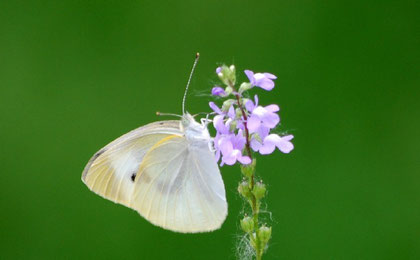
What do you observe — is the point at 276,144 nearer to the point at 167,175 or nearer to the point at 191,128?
the point at 191,128

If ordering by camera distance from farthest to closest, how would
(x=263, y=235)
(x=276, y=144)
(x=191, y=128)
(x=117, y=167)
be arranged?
(x=117, y=167) → (x=191, y=128) → (x=276, y=144) → (x=263, y=235)

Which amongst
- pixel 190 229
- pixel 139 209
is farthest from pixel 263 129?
pixel 139 209

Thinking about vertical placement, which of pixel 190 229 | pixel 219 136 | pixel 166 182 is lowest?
pixel 190 229

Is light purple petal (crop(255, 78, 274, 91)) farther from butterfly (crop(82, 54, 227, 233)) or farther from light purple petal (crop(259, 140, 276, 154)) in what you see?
butterfly (crop(82, 54, 227, 233))

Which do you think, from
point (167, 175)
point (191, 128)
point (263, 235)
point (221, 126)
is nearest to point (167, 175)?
point (167, 175)

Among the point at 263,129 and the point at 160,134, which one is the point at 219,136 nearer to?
the point at 263,129

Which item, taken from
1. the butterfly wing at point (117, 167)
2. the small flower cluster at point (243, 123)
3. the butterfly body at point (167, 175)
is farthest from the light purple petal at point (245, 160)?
the butterfly wing at point (117, 167)

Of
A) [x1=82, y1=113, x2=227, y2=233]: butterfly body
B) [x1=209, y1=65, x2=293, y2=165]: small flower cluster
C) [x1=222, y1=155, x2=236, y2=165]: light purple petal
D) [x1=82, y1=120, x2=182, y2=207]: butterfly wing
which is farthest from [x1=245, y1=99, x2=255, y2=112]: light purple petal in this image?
[x1=82, y1=120, x2=182, y2=207]: butterfly wing
